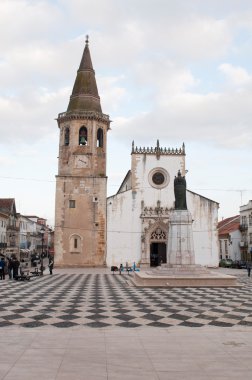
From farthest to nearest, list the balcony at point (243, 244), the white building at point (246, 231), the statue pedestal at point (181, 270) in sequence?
the balcony at point (243, 244) < the white building at point (246, 231) < the statue pedestal at point (181, 270)

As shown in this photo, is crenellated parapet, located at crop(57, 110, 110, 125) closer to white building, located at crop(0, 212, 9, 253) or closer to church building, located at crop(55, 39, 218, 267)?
church building, located at crop(55, 39, 218, 267)

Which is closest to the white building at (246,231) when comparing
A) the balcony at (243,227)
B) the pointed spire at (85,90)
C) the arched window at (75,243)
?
the balcony at (243,227)

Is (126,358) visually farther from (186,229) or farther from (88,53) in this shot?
(88,53)

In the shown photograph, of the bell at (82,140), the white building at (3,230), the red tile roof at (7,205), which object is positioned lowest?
the white building at (3,230)

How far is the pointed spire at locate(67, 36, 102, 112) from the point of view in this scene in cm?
3744

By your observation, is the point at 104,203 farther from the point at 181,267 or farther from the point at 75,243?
the point at 181,267

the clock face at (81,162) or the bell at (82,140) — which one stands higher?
the bell at (82,140)

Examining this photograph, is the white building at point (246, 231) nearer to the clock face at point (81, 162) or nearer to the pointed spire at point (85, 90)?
the clock face at point (81, 162)

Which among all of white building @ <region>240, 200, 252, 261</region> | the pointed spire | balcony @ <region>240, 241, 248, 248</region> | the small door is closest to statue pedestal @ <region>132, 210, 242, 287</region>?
the small door

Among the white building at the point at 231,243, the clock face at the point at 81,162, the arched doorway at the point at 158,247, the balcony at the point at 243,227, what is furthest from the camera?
the white building at the point at 231,243

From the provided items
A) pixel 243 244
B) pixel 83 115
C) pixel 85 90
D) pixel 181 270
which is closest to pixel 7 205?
Result: pixel 83 115

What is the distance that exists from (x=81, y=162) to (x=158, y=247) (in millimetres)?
11697

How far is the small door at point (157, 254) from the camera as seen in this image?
37031mm

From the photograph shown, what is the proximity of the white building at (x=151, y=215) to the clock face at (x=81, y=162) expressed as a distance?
414cm
